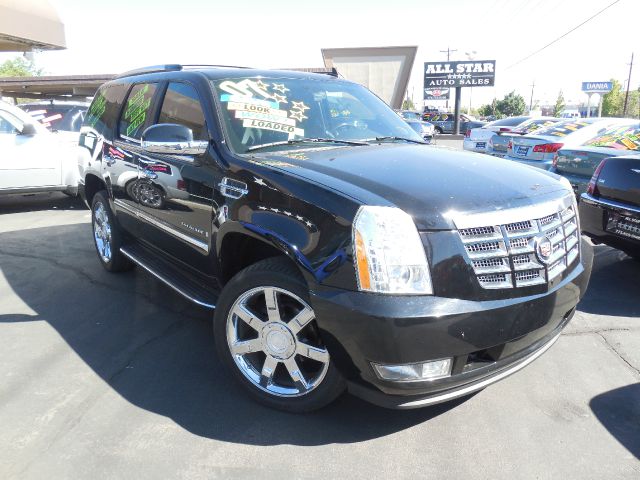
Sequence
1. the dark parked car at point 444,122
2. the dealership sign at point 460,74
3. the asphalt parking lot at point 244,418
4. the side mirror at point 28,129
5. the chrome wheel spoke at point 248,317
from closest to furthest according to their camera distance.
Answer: the asphalt parking lot at point 244,418 < the chrome wheel spoke at point 248,317 < the side mirror at point 28,129 < the dealership sign at point 460,74 < the dark parked car at point 444,122

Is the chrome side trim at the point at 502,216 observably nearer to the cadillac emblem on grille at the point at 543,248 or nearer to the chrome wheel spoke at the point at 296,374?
the cadillac emblem on grille at the point at 543,248

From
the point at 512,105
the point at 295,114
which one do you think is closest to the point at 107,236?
the point at 295,114

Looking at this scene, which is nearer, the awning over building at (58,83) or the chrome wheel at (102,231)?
the chrome wheel at (102,231)

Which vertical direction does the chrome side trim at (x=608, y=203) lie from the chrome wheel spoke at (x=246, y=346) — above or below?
above

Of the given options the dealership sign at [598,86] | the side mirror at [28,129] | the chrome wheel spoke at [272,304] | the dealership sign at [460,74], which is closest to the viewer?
the chrome wheel spoke at [272,304]

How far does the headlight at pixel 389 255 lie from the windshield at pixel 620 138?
22.1 ft

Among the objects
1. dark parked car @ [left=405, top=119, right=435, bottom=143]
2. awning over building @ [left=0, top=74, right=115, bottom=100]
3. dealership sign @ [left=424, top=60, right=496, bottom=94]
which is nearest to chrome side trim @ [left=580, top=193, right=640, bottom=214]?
dark parked car @ [left=405, top=119, right=435, bottom=143]

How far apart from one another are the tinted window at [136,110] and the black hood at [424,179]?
1.61m

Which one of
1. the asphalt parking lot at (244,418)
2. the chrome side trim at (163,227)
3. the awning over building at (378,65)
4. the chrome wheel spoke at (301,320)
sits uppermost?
the awning over building at (378,65)

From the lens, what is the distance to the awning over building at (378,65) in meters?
31.9

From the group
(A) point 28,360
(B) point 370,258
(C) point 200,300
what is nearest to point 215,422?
(C) point 200,300

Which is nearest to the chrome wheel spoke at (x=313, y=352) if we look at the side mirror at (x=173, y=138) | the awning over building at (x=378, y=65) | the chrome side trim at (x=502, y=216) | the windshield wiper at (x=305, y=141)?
the chrome side trim at (x=502, y=216)

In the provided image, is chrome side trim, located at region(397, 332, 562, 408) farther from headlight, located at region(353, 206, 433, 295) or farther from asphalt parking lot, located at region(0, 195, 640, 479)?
headlight, located at region(353, 206, 433, 295)

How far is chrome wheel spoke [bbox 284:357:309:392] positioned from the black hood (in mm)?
976
